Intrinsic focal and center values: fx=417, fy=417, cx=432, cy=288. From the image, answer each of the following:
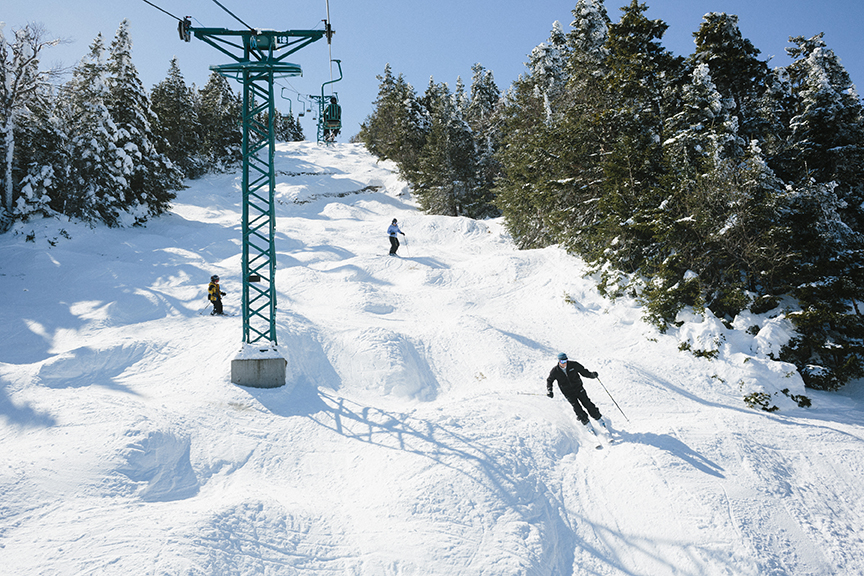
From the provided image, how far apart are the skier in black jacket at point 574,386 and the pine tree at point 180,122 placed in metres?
47.7

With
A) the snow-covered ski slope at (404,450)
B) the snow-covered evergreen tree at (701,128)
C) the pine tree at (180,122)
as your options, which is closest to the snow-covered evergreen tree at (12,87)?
the snow-covered ski slope at (404,450)

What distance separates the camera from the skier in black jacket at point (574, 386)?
8.84m

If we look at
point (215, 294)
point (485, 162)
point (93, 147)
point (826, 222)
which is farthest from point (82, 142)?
point (826, 222)

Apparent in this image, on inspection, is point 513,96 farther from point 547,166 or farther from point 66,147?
point 66,147

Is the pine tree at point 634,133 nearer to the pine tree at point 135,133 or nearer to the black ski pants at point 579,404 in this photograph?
the black ski pants at point 579,404

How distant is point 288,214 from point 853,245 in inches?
1379

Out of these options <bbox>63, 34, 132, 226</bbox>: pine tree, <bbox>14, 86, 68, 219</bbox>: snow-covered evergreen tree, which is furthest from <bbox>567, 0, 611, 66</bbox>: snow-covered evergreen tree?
<bbox>14, 86, 68, 219</bbox>: snow-covered evergreen tree

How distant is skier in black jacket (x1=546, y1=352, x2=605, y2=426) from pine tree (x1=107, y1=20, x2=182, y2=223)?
2731 centimetres

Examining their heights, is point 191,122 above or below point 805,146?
above

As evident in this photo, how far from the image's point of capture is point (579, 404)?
8.94 meters

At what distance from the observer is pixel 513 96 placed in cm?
2900

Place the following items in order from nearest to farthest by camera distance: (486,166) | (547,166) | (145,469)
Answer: (145,469) → (547,166) → (486,166)

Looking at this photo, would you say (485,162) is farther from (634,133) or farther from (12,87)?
(12,87)

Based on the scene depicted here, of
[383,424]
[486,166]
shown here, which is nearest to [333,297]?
[383,424]
